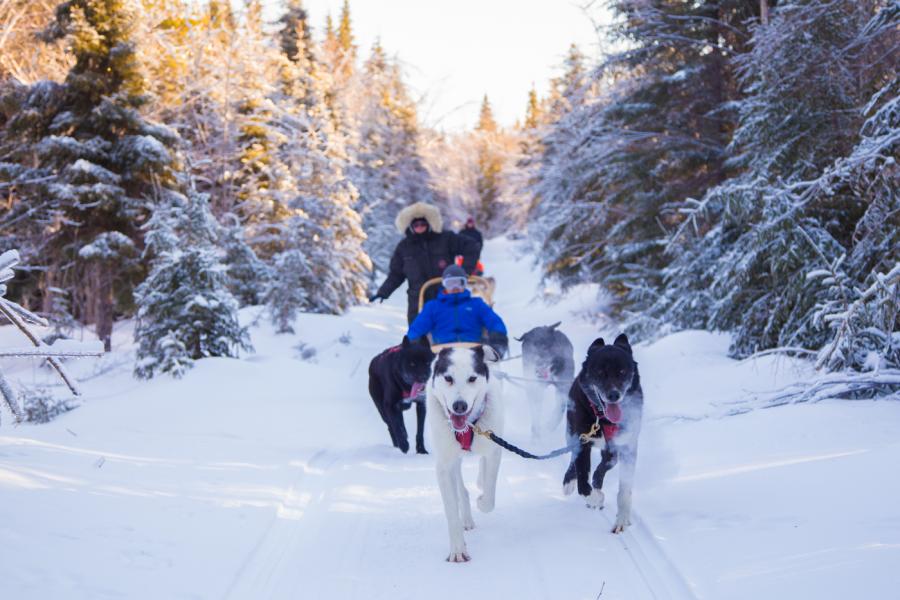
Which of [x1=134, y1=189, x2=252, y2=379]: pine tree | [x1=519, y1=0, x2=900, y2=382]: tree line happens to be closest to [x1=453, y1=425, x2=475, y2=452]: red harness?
[x1=519, y1=0, x2=900, y2=382]: tree line

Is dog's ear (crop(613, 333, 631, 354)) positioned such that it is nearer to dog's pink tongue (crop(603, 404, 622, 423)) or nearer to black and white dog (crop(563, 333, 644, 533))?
black and white dog (crop(563, 333, 644, 533))

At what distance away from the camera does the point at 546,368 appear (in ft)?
23.2

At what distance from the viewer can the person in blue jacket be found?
6.50 metres

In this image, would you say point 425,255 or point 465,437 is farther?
point 425,255

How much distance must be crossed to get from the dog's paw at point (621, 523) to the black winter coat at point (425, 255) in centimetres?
476

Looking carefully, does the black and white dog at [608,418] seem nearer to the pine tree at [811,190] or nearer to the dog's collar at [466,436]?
the dog's collar at [466,436]

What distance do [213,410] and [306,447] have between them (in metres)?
1.59

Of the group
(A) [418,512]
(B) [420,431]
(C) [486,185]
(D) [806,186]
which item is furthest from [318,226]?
(C) [486,185]

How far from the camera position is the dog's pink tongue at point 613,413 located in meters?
4.29

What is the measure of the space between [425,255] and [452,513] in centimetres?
494

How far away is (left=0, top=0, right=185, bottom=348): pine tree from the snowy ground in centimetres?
662

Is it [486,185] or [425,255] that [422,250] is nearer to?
[425,255]

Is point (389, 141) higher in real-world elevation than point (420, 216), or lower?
higher

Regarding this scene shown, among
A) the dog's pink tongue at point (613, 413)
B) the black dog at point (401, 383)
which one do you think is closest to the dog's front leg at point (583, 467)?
the dog's pink tongue at point (613, 413)
